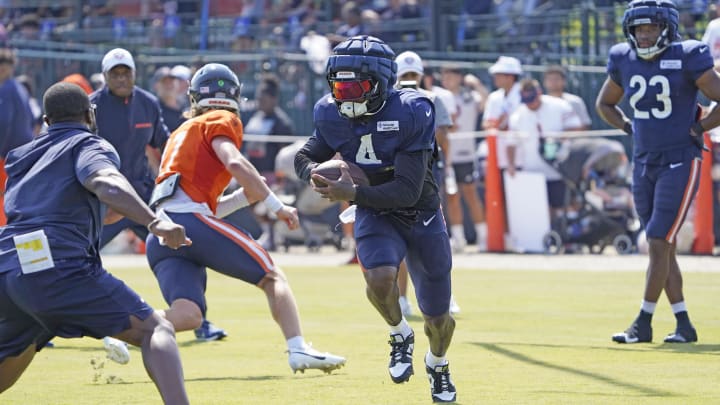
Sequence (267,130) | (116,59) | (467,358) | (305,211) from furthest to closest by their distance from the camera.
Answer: (267,130) → (305,211) → (116,59) → (467,358)

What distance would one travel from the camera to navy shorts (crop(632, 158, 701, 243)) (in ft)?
33.4

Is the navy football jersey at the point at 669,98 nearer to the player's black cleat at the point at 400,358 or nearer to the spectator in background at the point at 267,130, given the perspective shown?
the player's black cleat at the point at 400,358

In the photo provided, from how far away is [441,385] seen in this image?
25.5ft

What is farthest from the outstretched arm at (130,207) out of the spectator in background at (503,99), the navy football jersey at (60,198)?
the spectator in background at (503,99)

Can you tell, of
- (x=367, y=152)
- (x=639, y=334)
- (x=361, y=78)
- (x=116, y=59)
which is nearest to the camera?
(x=361, y=78)

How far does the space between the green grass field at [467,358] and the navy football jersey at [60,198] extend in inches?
71.2

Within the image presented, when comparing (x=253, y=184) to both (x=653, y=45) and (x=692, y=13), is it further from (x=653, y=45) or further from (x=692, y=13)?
(x=692, y=13)

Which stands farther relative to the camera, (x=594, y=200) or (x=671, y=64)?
(x=594, y=200)

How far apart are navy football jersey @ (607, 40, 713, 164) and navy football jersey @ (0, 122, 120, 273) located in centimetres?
500

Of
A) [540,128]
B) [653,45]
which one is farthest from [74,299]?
[540,128]

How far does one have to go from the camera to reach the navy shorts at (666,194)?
10188mm

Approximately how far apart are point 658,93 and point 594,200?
7.59 m

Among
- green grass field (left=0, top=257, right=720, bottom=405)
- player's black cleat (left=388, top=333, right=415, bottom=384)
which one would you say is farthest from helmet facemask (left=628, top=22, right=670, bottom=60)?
player's black cleat (left=388, top=333, right=415, bottom=384)

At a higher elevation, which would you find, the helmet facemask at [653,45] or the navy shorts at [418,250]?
the helmet facemask at [653,45]
